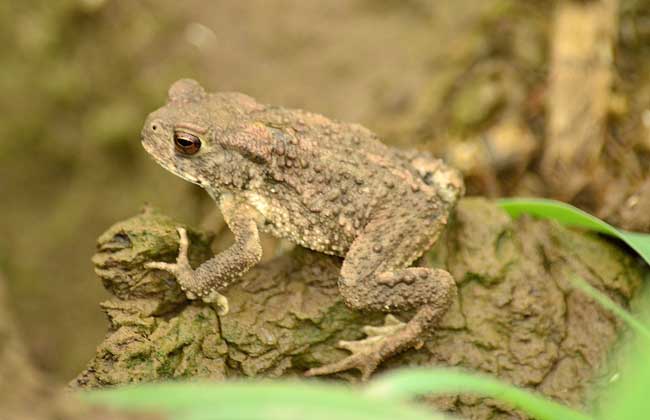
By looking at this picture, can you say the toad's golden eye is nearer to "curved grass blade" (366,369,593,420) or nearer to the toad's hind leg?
the toad's hind leg

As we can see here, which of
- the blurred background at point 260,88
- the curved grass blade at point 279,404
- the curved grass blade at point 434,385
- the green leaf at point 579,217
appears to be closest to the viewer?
the curved grass blade at point 279,404

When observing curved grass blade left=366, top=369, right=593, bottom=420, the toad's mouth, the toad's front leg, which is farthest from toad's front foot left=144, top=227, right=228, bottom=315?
curved grass blade left=366, top=369, right=593, bottom=420

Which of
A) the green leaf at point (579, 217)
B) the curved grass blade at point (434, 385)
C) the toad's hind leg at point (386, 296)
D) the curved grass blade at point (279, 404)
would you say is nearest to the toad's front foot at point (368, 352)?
the toad's hind leg at point (386, 296)

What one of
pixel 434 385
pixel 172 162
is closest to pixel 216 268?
Result: pixel 172 162

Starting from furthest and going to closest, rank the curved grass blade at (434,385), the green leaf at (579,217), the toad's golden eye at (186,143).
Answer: the toad's golden eye at (186,143), the green leaf at (579,217), the curved grass blade at (434,385)

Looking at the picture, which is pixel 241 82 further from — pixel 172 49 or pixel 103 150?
pixel 103 150

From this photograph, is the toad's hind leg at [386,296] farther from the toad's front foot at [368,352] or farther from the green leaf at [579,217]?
the green leaf at [579,217]

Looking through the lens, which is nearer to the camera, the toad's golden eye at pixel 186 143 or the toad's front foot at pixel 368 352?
the toad's front foot at pixel 368 352
